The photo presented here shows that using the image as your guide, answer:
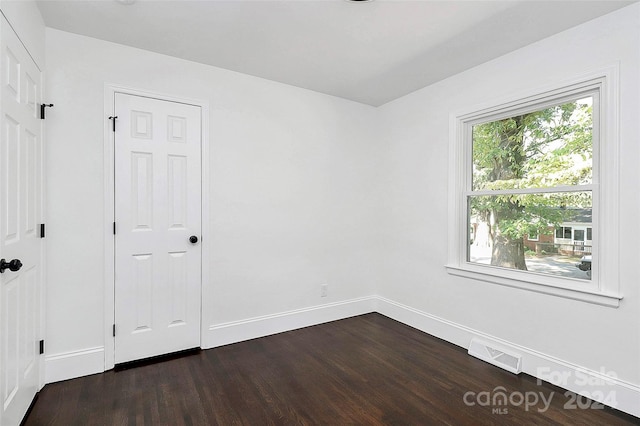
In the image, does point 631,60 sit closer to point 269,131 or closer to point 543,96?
point 543,96

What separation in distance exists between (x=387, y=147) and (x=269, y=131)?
1.48 metres

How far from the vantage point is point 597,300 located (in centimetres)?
218

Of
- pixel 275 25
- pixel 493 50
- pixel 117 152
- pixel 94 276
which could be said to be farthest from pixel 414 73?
pixel 94 276

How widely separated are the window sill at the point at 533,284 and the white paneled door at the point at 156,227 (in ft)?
8.09

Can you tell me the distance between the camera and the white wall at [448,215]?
6.76 feet

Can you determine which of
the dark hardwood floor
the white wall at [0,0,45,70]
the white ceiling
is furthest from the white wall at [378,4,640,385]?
the white wall at [0,0,45,70]

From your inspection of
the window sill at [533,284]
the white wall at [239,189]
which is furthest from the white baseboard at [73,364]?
the window sill at [533,284]

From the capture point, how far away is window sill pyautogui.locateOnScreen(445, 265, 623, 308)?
7.05ft

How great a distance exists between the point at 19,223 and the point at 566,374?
368cm

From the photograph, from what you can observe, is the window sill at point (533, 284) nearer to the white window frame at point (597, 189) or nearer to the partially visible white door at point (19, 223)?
the white window frame at point (597, 189)

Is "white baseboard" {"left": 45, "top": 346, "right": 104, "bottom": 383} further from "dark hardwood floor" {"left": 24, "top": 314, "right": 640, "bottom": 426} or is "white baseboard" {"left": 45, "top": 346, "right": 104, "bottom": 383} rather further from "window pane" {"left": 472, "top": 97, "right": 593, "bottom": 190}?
"window pane" {"left": 472, "top": 97, "right": 593, "bottom": 190}

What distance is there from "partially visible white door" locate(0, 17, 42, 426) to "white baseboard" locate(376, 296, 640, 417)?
10.6 ft

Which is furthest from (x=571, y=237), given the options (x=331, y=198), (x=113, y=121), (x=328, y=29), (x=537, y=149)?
(x=113, y=121)

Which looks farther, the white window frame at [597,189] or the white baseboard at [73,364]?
the white baseboard at [73,364]
